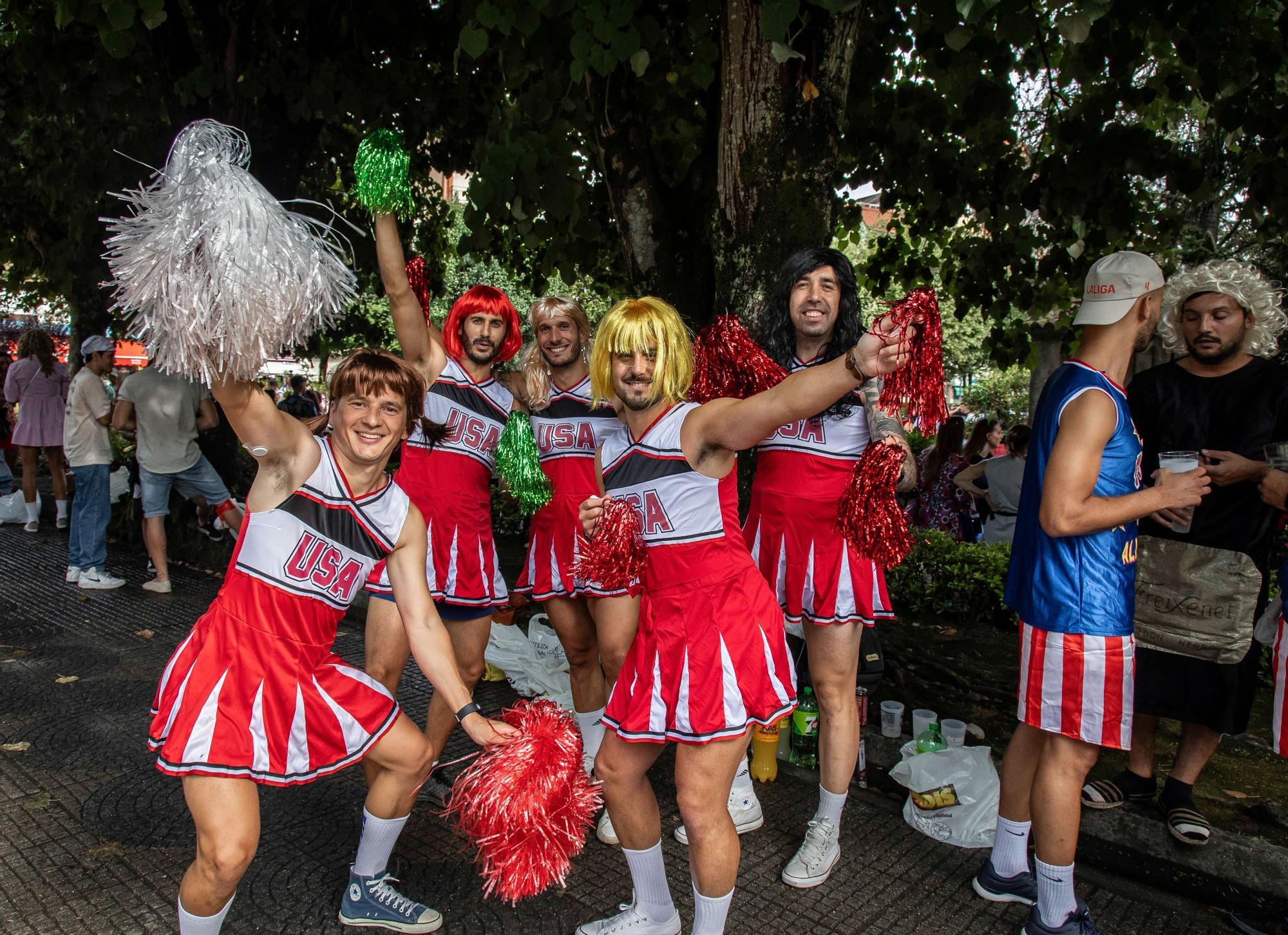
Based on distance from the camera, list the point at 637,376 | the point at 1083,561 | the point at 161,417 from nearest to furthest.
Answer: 1. the point at 637,376
2. the point at 1083,561
3. the point at 161,417

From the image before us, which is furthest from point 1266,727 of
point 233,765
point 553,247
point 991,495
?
point 553,247

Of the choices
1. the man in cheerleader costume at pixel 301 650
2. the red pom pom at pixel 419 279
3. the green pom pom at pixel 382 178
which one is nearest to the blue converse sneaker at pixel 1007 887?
the man in cheerleader costume at pixel 301 650

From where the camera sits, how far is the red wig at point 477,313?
144 inches

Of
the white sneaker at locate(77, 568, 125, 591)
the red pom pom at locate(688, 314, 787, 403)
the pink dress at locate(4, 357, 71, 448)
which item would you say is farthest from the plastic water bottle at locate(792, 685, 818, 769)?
the pink dress at locate(4, 357, 71, 448)

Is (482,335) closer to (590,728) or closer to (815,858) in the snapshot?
(590,728)

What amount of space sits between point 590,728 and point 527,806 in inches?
56.9

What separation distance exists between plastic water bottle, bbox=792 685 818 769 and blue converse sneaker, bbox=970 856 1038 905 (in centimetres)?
106

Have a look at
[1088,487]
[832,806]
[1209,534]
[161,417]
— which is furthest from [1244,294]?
[161,417]

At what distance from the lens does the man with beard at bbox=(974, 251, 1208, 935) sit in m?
2.62

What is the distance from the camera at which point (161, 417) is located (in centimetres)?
681

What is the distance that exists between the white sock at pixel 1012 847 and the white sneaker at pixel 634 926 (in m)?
1.12

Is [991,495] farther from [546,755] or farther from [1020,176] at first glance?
[546,755]

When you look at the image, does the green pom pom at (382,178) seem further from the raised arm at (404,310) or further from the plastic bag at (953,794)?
the plastic bag at (953,794)

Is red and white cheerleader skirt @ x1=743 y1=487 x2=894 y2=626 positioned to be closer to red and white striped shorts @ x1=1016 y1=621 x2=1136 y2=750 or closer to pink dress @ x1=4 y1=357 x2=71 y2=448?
red and white striped shorts @ x1=1016 y1=621 x2=1136 y2=750
